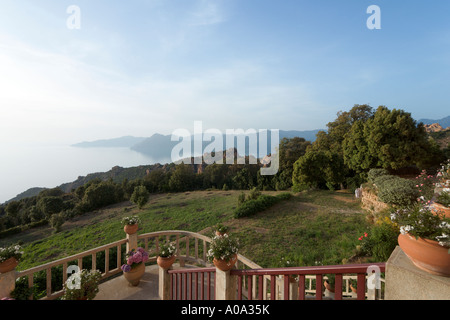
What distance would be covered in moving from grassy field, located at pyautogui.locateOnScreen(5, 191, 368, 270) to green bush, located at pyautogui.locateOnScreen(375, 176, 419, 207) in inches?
63.2

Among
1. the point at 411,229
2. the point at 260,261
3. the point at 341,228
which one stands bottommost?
the point at 260,261

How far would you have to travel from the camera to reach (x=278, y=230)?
9164mm

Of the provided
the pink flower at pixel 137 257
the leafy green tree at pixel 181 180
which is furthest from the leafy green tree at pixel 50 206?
the pink flower at pixel 137 257

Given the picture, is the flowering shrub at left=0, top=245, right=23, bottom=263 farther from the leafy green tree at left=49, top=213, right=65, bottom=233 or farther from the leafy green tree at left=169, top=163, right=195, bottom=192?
the leafy green tree at left=169, top=163, right=195, bottom=192

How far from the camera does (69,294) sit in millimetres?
3105

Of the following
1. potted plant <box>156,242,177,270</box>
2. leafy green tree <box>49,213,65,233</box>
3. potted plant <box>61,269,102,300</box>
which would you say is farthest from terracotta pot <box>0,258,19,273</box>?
leafy green tree <box>49,213,65,233</box>

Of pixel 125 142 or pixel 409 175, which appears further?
pixel 125 142

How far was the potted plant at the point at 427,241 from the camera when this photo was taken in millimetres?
1287

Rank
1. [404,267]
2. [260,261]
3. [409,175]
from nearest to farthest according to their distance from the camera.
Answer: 1. [404,267]
2. [260,261]
3. [409,175]

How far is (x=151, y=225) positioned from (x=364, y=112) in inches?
926
